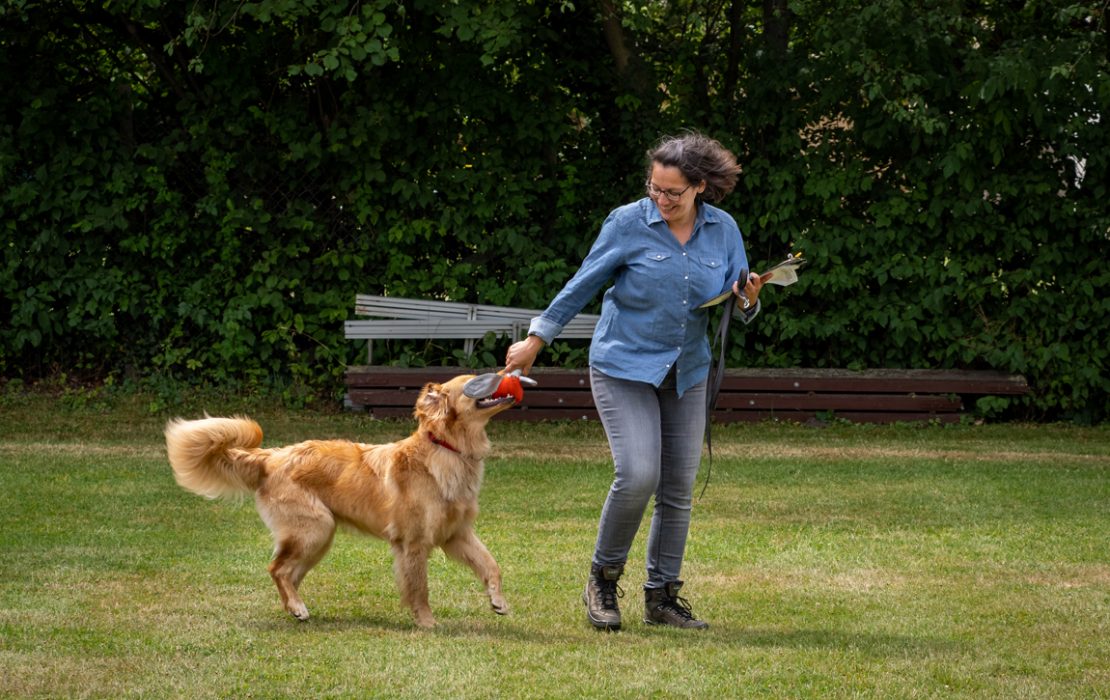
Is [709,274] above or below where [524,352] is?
above

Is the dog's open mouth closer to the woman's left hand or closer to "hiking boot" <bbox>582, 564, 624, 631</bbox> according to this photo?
"hiking boot" <bbox>582, 564, 624, 631</bbox>

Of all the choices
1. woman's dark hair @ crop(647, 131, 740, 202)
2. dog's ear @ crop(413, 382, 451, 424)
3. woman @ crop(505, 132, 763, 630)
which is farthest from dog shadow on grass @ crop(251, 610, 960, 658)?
woman's dark hair @ crop(647, 131, 740, 202)

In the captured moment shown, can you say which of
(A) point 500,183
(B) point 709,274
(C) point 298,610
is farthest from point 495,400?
(A) point 500,183

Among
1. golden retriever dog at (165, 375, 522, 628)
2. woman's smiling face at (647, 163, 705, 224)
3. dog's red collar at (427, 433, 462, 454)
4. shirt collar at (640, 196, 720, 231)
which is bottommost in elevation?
golden retriever dog at (165, 375, 522, 628)

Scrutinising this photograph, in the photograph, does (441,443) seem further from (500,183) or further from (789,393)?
(500,183)

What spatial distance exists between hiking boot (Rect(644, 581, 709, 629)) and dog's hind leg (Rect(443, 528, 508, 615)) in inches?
23.3

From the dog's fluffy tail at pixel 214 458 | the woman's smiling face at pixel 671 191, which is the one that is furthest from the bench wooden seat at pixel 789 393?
the woman's smiling face at pixel 671 191

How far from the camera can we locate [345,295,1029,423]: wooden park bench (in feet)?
42.3

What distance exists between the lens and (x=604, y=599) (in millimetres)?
5781

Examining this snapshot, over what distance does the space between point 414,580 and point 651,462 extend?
1070mm

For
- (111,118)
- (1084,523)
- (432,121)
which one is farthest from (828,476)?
(111,118)

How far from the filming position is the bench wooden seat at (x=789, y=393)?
12.9 meters

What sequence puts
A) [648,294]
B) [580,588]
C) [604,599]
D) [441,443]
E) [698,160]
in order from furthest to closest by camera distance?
1. [580,588]
2. [441,443]
3. [604,599]
4. [648,294]
5. [698,160]

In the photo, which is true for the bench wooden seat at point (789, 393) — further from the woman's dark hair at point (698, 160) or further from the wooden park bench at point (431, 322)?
the woman's dark hair at point (698, 160)
